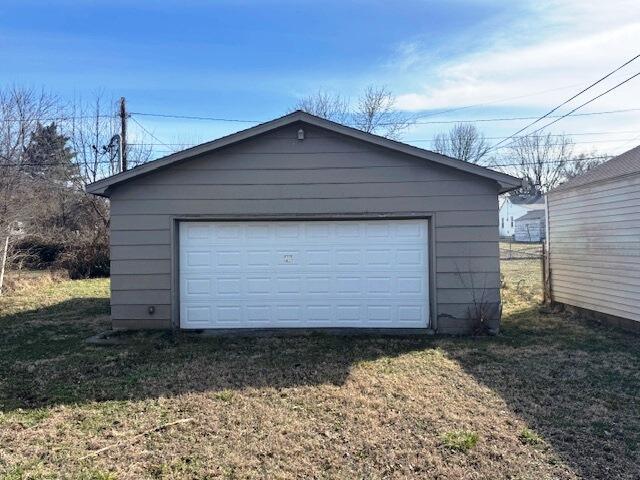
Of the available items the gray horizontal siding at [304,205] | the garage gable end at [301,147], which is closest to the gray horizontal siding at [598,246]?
the garage gable end at [301,147]

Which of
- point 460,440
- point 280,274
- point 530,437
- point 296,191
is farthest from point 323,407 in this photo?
point 296,191

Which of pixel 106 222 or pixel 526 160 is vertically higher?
pixel 526 160

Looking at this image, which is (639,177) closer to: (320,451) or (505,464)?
(505,464)

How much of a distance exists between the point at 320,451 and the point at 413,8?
28.1 feet

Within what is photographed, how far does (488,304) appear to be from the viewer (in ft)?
25.5

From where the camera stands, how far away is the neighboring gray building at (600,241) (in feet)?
25.9

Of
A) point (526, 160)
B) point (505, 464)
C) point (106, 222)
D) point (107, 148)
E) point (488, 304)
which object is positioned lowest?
point (505, 464)

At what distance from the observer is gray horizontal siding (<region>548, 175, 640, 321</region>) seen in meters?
7.91

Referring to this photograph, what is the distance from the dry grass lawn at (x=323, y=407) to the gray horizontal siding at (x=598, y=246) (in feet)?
3.33

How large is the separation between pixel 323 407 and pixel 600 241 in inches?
267

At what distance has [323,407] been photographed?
4551 millimetres

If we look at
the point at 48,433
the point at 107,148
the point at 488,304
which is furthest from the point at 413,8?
the point at 107,148

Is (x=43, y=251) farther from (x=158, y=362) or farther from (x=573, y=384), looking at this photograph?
(x=573, y=384)

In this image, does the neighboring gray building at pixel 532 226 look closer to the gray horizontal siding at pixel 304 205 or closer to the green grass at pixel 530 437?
the gray horizontal siding at pixel 304 205
